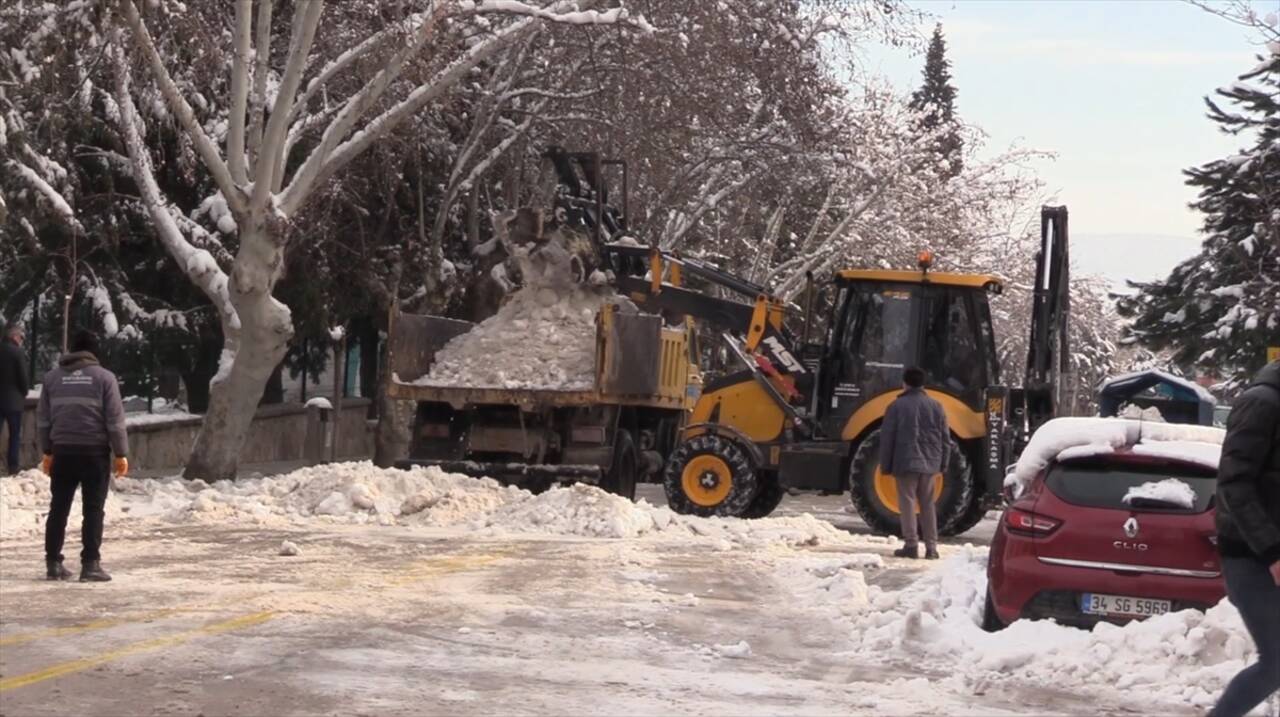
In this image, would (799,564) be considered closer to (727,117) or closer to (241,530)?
(241,530)

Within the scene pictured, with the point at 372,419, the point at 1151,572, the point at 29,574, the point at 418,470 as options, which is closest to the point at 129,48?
the point at 418,470

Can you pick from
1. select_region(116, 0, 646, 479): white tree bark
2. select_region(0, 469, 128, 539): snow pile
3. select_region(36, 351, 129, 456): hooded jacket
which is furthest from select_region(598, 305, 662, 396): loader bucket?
select_region(36, 351, 129, 456): hooded jacket

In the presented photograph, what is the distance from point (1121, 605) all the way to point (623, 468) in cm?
1357

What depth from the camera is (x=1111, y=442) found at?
39.9 feet

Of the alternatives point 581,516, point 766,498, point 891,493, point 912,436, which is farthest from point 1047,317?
point 581,516

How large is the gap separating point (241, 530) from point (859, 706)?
10628 millimetres

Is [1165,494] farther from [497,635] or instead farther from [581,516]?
[581,516]

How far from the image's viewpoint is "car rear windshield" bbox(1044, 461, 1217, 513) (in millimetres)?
11852

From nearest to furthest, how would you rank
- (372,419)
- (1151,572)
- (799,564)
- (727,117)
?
(1151,572), (799,564), (727,117), (372,419)

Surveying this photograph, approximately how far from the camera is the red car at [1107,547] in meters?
11.7

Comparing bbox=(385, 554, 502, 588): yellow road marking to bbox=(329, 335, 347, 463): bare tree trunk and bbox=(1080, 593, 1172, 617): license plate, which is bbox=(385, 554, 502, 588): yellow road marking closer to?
bbox=(1080, 593, 1172, 617): license plate

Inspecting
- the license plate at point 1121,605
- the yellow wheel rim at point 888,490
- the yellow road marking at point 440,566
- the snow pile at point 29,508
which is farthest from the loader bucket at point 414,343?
the license plate at point 1121,605

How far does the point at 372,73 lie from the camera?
83.4 feet

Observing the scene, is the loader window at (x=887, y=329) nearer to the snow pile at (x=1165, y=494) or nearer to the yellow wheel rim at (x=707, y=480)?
the yellow wheel rim at (x=707, y=480)
